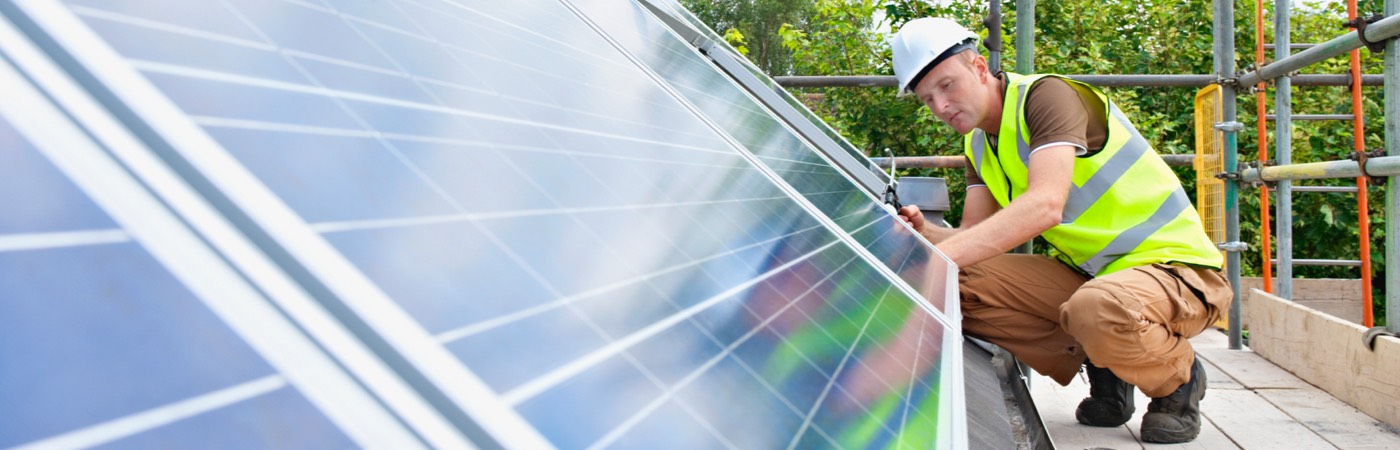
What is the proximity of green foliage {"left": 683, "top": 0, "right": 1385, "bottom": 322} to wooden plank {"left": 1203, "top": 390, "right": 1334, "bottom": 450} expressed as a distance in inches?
160

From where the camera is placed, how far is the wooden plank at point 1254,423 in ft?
11.0

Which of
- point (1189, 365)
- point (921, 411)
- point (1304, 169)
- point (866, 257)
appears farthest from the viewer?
point (1304, 169)

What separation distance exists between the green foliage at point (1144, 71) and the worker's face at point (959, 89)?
466 centimetres

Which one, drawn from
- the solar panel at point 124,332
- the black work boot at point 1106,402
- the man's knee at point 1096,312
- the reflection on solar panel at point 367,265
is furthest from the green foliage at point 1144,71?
the solar panel at point 124,332

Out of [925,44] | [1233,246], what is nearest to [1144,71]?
[1233,246]

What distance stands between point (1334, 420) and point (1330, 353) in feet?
1.49

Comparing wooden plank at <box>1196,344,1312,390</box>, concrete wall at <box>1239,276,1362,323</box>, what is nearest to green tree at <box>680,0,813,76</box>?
concrete wall at <box>1239,276,1362,323</box>

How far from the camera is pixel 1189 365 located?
11.2 ft

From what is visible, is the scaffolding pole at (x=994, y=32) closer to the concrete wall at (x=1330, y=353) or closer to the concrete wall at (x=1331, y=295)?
the concrete wall at (x=1330, y=353)

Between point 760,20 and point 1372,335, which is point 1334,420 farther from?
point 760,20

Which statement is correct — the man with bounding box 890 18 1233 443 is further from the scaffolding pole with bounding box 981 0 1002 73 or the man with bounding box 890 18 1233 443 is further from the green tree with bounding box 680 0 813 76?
the green tree with bounding box 680 0 813 76

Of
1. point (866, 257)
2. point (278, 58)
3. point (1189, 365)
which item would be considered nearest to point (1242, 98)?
point (1189, 365)

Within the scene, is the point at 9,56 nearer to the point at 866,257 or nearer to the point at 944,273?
the point at 866,257

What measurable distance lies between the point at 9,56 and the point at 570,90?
104cm
